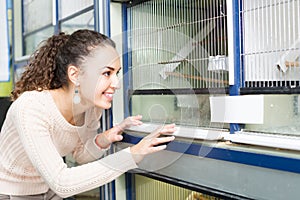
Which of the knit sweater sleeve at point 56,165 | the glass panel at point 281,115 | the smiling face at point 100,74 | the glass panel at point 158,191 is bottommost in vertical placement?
the glass panel at point 158,191

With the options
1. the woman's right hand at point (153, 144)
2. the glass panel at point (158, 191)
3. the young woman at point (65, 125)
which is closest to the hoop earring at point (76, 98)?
the young woman at point (65, 125)

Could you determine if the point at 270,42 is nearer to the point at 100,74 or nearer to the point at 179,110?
the point at 179,110

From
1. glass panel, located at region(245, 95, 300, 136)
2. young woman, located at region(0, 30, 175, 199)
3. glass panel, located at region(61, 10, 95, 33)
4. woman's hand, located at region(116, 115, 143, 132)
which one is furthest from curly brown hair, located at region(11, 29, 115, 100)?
glass panel, located at region(245, 95, 300, 136)

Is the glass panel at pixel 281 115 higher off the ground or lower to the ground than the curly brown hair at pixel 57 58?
lower

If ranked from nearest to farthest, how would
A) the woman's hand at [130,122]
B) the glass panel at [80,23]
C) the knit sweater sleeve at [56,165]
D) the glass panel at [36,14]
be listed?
the knit sweater sleeve at [56,165] < the woman's hand at [130,122] < the glass panel at [80,23] < the glass panel at [36,14]

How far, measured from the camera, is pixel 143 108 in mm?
1330

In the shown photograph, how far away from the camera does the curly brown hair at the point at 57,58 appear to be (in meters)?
1.14

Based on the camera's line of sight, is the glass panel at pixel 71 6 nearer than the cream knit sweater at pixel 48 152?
No

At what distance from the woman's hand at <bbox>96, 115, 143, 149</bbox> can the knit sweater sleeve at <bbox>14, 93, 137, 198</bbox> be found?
0.83 ft

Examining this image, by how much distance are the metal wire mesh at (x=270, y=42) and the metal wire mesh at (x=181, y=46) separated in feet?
0.23

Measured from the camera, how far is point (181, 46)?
1.17m

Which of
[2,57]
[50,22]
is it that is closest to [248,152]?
[50,22]

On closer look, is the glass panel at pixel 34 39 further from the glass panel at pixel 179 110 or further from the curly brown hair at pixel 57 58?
the glass panel at pixel 179 110

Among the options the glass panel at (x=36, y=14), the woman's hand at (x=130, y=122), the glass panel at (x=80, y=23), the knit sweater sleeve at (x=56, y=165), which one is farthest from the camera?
the glass panel at (x=36, y=14)
